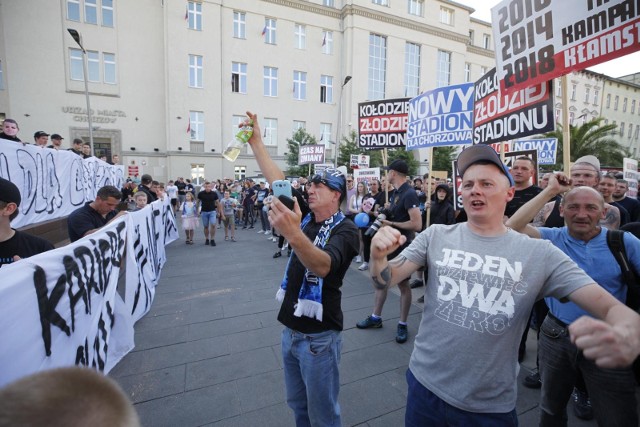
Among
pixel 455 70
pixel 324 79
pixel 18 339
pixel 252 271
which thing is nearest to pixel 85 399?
pixel 18 339

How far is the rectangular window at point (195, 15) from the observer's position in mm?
23922

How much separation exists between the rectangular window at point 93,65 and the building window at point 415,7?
27015 mm

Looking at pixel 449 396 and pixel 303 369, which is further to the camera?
pixel 303 369

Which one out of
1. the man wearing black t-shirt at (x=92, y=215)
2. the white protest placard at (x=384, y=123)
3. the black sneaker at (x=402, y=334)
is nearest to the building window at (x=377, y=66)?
the white protest placard at (x=384, y=123)

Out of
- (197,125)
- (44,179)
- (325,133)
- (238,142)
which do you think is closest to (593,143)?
(325,133)

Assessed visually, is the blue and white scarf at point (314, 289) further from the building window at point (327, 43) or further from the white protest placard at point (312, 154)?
the building window at point (327, 43)

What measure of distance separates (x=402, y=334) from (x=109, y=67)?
28477 millimetres

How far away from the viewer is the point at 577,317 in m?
2.01

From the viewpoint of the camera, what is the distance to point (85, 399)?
59 cm

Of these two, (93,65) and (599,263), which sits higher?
(93,65)

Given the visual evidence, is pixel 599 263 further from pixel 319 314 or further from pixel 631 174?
pixel 631 174

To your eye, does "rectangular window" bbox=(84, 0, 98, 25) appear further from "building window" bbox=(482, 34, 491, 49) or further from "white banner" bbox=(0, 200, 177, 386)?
"building window" bbox=(482, 34, 491, 49)

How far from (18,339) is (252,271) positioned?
5.03 meters

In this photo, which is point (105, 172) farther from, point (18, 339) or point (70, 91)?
point (70, 91)
